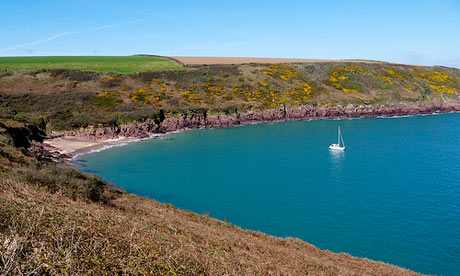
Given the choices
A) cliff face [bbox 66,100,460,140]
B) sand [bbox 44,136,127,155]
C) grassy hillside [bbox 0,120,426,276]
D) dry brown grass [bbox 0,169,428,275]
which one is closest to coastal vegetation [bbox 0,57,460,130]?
cliff face [bbox 66,100,460,140]

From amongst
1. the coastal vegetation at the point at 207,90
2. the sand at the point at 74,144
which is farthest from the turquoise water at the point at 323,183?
the coastal vegetation at the point at 207,90

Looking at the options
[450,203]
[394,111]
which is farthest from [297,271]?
[394,111]

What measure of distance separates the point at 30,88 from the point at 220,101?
58635 mm

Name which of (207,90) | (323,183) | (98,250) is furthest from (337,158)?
(207,90)

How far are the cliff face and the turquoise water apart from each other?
26.5 feet

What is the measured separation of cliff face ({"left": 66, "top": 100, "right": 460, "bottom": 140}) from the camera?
74938 millimetres

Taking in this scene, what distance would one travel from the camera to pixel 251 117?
321 ft

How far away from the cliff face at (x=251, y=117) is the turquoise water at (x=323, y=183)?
8069 mm

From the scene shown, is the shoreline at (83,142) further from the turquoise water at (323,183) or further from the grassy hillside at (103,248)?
the grassy hillside at (103,248)

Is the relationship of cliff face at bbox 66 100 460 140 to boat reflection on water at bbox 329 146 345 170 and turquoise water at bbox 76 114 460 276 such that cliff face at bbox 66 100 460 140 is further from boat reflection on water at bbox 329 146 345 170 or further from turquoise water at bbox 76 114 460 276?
boat reflection on water at bbox 329 146 345 170

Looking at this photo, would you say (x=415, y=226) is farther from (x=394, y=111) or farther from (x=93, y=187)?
(x=394, y=111)

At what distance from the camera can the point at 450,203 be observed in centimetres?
3766

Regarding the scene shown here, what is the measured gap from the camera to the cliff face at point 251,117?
7494cm

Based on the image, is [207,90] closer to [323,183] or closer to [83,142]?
[83,142]
